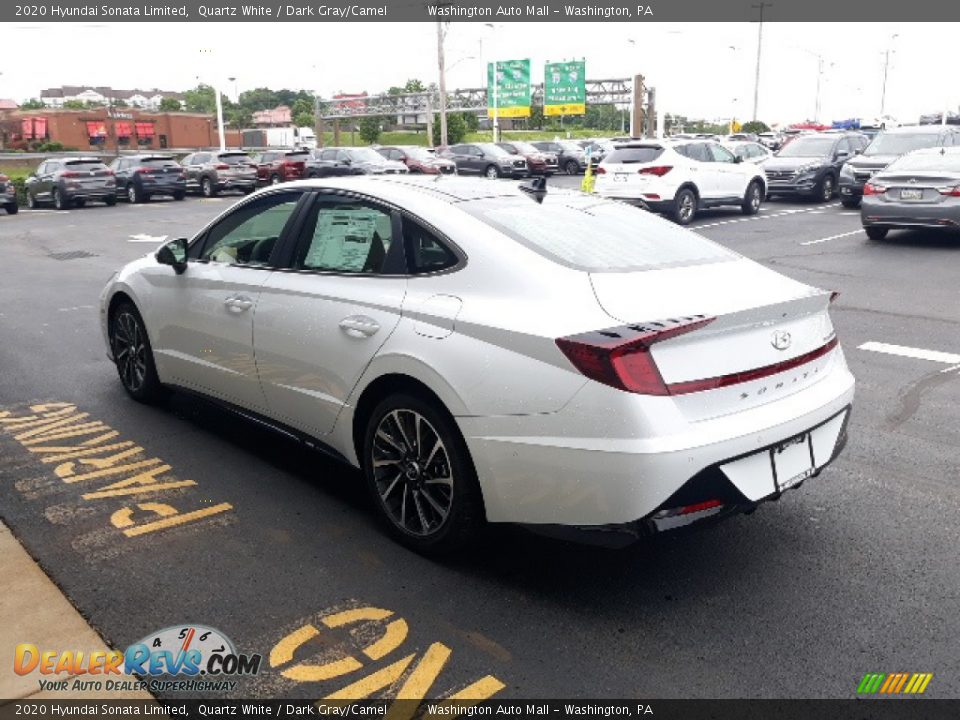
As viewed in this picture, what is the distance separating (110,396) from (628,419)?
4673 millimetres

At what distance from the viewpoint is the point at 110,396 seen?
6504mm

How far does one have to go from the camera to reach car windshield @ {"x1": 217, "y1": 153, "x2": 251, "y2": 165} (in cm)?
3181

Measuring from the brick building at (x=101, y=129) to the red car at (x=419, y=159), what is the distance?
138ft

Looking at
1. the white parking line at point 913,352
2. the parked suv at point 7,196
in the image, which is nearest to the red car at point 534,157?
the parked suv at point 7,196

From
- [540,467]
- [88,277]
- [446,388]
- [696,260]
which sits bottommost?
[88,277]

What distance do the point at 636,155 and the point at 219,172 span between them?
1848cm

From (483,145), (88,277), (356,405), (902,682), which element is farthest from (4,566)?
(483,145)

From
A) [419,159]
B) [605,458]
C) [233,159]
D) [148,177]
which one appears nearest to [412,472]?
[605,458]

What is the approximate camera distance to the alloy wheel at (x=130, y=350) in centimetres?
605

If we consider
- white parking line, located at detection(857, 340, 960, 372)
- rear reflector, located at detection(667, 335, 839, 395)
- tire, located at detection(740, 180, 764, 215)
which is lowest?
white parking line, located at detection(857, 340, 960, 372)

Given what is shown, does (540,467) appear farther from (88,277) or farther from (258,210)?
(88,277)

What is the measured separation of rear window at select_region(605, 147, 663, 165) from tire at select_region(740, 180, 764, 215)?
10.0ft

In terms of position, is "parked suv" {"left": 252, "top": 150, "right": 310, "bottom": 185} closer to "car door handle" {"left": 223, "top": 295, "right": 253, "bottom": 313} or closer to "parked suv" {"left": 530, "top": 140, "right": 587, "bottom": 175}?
"parked suv" {"left": 530, "top": 140, "right": 587, "bottom": 175}

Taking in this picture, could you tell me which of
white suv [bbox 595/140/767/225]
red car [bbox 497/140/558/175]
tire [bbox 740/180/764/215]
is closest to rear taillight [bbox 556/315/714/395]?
white suv [bbox 595/140/767/225]
